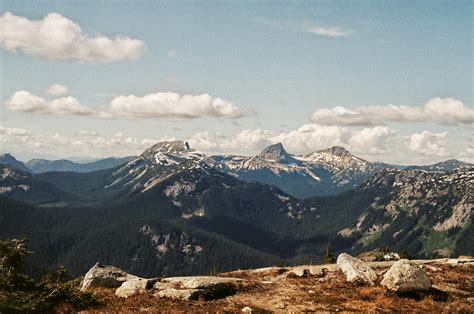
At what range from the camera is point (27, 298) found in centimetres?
2253

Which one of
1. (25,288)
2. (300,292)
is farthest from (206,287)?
(25,288)

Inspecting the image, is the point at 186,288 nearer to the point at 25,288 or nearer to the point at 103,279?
the point at 103,279

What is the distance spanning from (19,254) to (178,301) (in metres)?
11.2

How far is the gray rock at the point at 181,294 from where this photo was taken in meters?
31.0

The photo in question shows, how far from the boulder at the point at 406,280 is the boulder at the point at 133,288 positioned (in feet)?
61.5

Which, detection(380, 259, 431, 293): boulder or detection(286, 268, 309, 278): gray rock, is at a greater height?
detection(380, 259, 431, 293): boulder

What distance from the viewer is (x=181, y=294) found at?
31.3m

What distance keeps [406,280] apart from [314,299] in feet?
23.9

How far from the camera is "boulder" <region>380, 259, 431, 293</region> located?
31.9 meters

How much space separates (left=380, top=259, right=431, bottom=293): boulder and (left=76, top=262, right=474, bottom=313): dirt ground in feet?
1.66

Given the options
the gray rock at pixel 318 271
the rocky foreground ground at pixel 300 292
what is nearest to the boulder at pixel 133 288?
the rocky foreground ground at pixel 300 292

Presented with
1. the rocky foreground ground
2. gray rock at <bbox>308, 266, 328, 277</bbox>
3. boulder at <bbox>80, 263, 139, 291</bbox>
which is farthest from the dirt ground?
boulder at <bbox>80, 263, 139, 291</bbox>

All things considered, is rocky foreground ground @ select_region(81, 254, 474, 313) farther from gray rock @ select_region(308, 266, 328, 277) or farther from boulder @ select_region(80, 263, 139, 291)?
gray rock @ select_region(308, 266, 328, 277)

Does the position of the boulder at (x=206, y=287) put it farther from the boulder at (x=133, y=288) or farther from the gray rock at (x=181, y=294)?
the boulder at (x=133, y=288)
